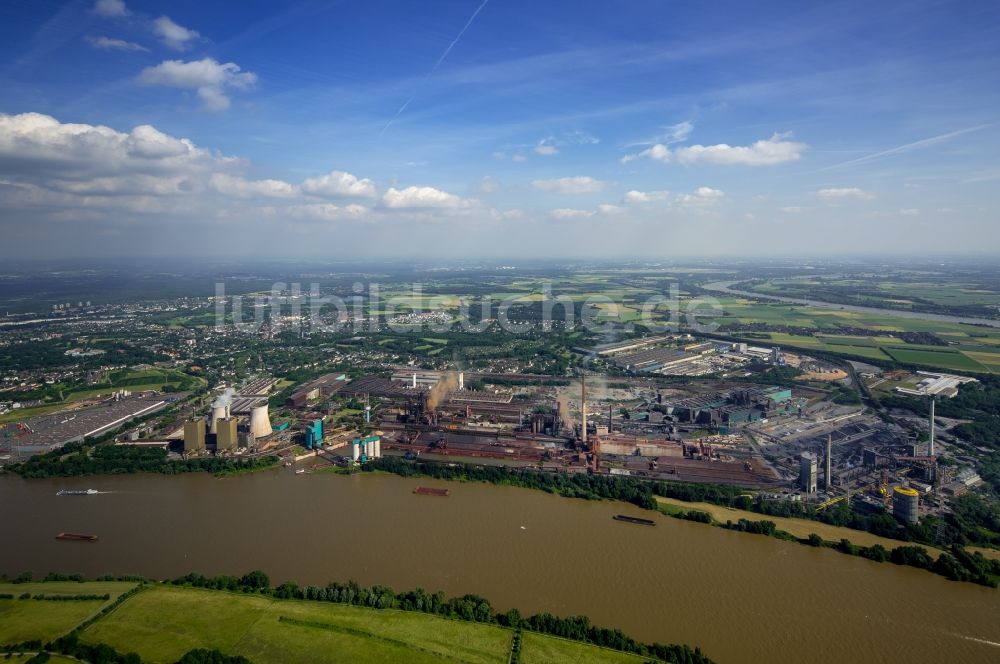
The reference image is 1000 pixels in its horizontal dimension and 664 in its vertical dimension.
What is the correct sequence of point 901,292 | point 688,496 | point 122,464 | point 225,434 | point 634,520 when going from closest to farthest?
point 634,520 < point 688,496 < point 122,464 < point 225,434 < point 901,292

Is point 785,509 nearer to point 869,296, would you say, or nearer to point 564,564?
point 564,564

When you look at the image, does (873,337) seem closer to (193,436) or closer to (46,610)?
(193,436)

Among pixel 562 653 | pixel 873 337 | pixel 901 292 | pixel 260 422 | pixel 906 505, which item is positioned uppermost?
pixel 901 292

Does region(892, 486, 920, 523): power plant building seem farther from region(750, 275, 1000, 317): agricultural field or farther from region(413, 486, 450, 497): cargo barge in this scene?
region(750, 275, 1000, 317): agricultural field

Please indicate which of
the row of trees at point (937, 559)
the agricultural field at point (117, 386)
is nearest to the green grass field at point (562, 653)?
the row of trees at point (937, 559)

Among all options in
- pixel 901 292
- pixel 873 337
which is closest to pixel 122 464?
pixel 873 337

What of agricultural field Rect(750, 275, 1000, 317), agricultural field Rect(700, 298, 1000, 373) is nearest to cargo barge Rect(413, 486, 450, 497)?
agricultural field Rect(700, 298, 1000, 373)

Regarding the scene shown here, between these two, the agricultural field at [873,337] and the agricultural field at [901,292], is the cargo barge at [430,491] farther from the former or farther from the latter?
the agricultural field at [901,292]

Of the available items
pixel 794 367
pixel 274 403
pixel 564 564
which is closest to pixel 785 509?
pixel 564 564
